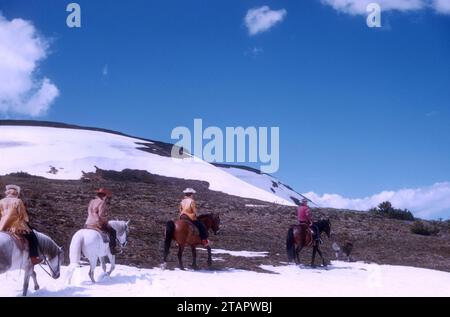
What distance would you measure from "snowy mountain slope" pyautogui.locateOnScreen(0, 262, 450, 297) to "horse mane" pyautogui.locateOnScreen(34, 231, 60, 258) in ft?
2.26

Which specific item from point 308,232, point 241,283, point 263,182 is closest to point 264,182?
point 263,182

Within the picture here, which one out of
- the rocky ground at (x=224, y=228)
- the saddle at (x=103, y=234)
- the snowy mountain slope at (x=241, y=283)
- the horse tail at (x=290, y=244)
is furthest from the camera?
the rocky ground at (x=224, y=228)

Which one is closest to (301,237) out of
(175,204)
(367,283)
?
(367,283)

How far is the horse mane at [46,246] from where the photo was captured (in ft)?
36.8

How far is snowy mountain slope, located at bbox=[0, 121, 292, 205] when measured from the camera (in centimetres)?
5259

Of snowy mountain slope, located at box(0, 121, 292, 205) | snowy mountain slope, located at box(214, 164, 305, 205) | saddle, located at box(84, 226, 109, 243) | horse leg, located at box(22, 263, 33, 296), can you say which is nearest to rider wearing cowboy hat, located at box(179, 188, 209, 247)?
saddle, located at box(84, 226, 109, 243)

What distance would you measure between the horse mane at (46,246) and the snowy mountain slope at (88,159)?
125ft

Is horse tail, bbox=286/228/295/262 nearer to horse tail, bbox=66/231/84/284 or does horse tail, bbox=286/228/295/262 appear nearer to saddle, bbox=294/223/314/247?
saddle, bbox=294/223/314/247

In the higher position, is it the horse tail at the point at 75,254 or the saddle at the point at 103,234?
the saddle at the point at 103,234

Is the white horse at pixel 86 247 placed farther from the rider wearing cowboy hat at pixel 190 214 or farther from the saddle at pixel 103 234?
the rider wearing cowboy hat at pixel 190 214

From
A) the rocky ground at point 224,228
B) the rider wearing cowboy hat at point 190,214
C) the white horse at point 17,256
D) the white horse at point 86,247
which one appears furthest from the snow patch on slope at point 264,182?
the white horse at point 17,256

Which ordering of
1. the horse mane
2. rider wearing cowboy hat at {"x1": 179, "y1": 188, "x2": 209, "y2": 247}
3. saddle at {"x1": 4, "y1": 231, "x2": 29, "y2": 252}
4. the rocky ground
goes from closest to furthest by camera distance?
saddle at {"x1": 4, "y1": 231, "x2": 29, "y2": 252}
the horse mane
rider wearing cowboy hat at {"x1": 179, "y1": 188, "x2": 209, "y2": 247}
the rocky ground
